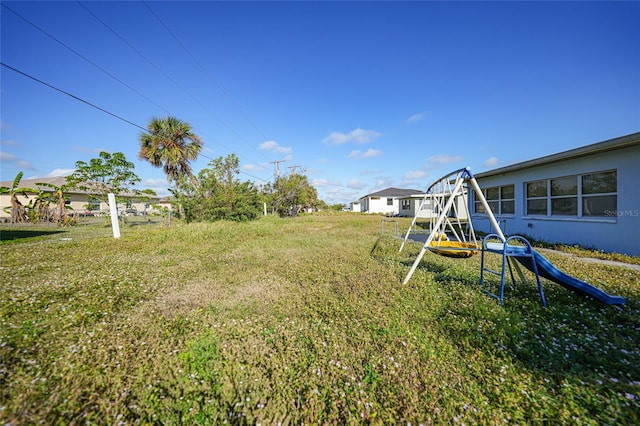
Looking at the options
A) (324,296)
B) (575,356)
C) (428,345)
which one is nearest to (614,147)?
(575,356)

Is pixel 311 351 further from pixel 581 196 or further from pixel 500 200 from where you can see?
pixel 500 200

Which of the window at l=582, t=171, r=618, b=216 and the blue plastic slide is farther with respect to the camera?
the window at l=582, t=171, r=618, b=216

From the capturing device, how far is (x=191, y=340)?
9.42ft

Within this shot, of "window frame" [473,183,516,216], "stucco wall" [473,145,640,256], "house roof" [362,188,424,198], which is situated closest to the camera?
"stucco wall" [473,145,640,256]

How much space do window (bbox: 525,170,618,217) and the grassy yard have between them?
3732mm

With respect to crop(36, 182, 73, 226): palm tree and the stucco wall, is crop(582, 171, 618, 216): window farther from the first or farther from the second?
crop(36, 182, 73, 226): palm tree

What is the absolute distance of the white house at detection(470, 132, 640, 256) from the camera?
6688 mm

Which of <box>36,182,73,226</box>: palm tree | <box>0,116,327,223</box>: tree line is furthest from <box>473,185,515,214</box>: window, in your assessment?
<box>36,182,73,226</box>: palm tree

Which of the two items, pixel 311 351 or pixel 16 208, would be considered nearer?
pixel 311 351

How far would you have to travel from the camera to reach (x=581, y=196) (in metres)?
8.02

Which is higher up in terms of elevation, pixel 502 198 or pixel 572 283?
pixel 502 198

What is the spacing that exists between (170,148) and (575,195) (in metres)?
22.0

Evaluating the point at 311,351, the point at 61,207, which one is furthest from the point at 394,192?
the point at 311,351

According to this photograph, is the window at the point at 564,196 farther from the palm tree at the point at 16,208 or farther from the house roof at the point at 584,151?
the palm tree at the point at 16,208
